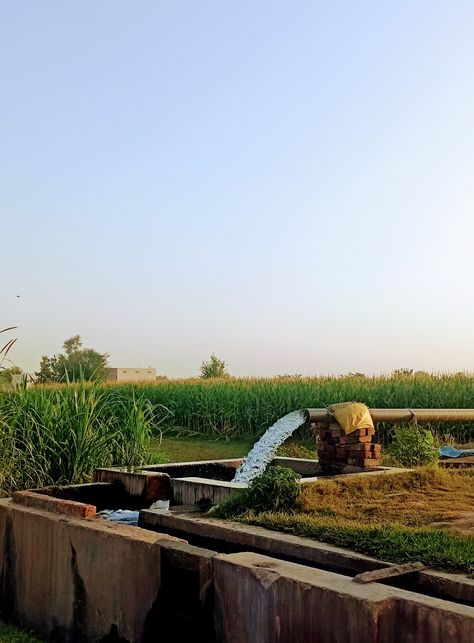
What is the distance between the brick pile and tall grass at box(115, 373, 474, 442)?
806cm

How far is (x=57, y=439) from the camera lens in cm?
713

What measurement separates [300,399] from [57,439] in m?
11.7

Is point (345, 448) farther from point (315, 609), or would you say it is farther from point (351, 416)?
point (315, 609)

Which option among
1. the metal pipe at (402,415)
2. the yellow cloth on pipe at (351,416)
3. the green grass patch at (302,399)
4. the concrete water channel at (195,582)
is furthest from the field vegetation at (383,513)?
the green grass patch at (302,399)

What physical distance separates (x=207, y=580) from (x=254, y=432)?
14959 mm

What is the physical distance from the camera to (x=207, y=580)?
4.00 m

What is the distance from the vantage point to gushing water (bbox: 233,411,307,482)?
7411 mm

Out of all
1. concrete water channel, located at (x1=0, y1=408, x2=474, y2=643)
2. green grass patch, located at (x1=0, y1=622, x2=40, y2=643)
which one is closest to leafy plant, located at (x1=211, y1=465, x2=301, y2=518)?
concrete water channel, located at (x1=0, y1=408, x2=474, y2=643)

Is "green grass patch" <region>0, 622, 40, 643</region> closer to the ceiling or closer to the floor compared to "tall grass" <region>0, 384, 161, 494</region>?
closer to the floor

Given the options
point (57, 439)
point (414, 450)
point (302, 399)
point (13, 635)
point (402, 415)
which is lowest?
point (13, 635)

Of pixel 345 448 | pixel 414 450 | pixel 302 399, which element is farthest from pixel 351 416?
pixel 302 399

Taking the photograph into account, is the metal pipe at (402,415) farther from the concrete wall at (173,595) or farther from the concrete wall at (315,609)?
the concrete wall at (315,609)

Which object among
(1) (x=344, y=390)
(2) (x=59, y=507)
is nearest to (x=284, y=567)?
(2) (x=59, y=507)

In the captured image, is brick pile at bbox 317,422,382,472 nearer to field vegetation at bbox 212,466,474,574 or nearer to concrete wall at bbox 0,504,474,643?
field vegetation at bbox 212,466,474,574
